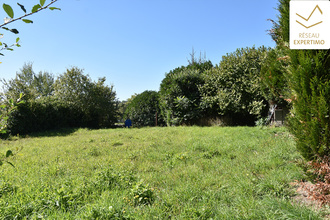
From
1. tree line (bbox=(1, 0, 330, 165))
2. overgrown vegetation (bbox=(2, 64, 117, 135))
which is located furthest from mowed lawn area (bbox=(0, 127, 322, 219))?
overgrown vegetation (bbox=(2, 64, 117, 135))

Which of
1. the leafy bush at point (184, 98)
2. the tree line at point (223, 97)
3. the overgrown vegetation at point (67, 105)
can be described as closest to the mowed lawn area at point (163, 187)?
the tree line at point (223, 97)

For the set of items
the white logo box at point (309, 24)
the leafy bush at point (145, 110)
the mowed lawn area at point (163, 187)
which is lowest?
the mowed lawn area at point (163, 187)

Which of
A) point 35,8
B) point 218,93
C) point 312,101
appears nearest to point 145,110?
point 218,93

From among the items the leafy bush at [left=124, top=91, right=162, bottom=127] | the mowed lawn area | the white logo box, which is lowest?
the mowed lawn area

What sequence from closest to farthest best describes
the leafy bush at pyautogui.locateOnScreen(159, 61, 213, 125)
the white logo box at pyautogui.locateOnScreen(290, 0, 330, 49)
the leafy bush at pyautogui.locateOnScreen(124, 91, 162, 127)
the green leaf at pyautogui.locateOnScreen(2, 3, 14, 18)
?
the green leaf at pyautogui.locateOnScreen(2, 3, 14, 18) < the white logo box at pyautogui.locateOnScreen(290, 0, 330, 49) < the leafy bush at pyautogui.locateOnScreen(159, 61, 213, 125) < the leafy bush at pyautogui.locateOnScreen(124, 91, 162, 127)

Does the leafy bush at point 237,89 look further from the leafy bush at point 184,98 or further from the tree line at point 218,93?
the leafy bush at point 184,98

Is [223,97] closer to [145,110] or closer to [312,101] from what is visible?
[145,110]

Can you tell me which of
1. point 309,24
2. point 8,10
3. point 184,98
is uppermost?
point 309,24

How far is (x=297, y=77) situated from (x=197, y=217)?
8.52ft

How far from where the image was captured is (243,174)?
12.3 feet

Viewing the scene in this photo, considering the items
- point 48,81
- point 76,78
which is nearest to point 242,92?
point 76,78

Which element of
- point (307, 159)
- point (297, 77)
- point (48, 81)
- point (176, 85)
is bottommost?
point (307, 159)

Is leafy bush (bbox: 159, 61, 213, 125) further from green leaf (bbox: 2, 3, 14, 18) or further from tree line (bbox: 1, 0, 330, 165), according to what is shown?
green leaf (bbox: 2, 3, 14, 18)

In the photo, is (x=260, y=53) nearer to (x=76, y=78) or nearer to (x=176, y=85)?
(x=176, y=85)
